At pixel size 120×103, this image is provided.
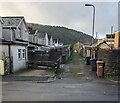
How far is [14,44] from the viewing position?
74.7ft

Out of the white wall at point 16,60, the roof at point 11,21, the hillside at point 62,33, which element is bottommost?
the white wall at point 16,60

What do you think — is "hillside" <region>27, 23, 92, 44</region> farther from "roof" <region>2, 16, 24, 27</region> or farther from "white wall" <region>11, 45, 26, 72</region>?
"white wall" <region>11, 45, 26, 72</region>

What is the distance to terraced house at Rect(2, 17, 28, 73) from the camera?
2172cm

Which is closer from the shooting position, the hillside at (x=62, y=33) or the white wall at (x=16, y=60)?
the white wall at (x=16, y=60)

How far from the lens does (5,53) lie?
21.7m

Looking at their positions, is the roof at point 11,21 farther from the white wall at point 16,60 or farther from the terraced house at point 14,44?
the white wall at point 16,60

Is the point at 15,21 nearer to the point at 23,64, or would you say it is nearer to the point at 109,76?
the point at 23,64

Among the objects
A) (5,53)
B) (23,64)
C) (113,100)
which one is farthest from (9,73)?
(113,100)

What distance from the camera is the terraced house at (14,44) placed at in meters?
21.7

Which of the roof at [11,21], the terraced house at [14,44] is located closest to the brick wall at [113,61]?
the terraced house at [14,44]

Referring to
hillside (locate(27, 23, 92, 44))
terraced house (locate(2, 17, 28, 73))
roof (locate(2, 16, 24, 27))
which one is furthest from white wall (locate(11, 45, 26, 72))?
hillside (locate(27, 23, 92, 44))

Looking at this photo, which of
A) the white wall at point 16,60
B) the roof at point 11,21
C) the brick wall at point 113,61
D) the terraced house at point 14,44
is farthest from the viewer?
the roof at point 11,21

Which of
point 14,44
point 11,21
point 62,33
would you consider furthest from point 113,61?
point 62,33

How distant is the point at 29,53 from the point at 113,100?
18.9m
